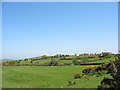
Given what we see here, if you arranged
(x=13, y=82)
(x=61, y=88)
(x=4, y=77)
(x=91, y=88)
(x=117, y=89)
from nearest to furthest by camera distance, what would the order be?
(x=117, y=89) → (x=91, y=88) → (x=61, y=88) → (x=13, y=82) → (x=4, y=77)

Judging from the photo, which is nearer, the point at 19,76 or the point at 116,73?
the point at 116,73

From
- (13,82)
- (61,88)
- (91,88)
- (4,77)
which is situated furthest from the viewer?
(4,77)

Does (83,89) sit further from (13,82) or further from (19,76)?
(19,76)

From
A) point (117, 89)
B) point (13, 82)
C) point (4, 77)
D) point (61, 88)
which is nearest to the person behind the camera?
point (117, 89)

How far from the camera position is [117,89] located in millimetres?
6152

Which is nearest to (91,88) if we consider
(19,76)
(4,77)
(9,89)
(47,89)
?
A: (47,89)

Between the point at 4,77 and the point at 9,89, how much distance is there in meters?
2.90

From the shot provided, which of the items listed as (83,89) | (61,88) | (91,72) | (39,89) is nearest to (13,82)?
(39,89)

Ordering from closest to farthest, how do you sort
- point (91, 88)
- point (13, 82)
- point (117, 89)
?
point (117, 89), point (91, 88), point (13, 82)

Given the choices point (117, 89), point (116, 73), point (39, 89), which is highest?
point (116, 73)

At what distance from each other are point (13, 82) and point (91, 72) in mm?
6090

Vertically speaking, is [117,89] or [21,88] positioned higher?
[117,89]

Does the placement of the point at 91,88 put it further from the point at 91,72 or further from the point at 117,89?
the point at 91,72

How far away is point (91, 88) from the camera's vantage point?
7477 mm
